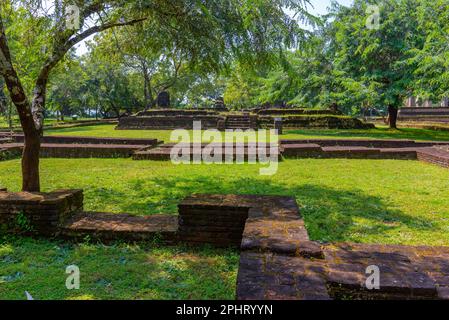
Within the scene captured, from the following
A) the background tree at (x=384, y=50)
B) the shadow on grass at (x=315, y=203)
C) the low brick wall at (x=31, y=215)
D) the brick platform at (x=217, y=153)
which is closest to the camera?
the low brick wall at (x=31, y=215)

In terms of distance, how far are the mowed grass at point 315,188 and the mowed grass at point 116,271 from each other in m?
1.42

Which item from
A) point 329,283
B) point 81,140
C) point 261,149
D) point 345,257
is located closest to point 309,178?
point 261,149

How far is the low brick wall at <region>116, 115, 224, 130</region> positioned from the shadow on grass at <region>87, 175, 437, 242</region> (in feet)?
57.4

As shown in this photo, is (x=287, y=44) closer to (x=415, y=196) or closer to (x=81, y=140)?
(x=415, y=196)

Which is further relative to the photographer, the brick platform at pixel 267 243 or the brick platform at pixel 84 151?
the brick platform at pixel 84 151

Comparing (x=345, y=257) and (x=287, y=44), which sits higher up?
(x=287, y=44)

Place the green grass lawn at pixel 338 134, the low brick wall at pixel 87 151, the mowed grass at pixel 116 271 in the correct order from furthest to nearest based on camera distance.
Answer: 1. the green grass lawn at pixel 338 134
2. the low brick wall at pixel 87 151
3. the mowed grass at pixel 116 271

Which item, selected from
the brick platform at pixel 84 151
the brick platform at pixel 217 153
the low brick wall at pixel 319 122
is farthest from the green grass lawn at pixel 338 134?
the brick platform at pixel 217 153

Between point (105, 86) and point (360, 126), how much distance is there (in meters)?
26.9

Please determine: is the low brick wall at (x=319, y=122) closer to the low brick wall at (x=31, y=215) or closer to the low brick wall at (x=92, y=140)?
the low brick wall at (x=92, y=140)

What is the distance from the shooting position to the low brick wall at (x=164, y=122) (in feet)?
83.4

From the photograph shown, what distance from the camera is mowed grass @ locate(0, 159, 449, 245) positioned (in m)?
4.84
